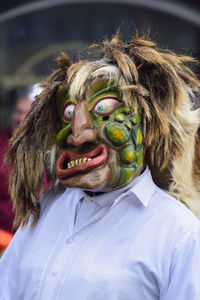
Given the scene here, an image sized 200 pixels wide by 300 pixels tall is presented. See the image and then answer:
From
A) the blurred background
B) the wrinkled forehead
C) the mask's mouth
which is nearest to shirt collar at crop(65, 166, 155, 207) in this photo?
the mask's mouth

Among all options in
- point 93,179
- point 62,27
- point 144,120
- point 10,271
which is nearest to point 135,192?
point 93,179

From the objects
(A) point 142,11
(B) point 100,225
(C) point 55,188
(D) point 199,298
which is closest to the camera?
(D) point 199,298

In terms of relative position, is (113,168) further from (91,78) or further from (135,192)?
(91,78)

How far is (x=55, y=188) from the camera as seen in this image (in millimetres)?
1952

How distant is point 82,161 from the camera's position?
1690 millimetres

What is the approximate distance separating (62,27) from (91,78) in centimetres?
472

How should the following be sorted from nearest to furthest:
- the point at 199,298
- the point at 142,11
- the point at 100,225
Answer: the point at 199,298 → the point at 100,225 → the point at 142,11

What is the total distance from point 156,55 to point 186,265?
741 mm

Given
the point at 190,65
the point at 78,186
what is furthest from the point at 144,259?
the point at 190,65

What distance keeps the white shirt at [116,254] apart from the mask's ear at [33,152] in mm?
A: 126

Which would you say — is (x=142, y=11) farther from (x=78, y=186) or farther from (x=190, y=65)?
(x=78, y=186)

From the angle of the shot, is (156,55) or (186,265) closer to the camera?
(186,265)

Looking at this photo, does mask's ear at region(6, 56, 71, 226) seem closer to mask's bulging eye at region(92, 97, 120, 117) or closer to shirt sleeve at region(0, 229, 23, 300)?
shirt sleeve at region(0, 229, 23, 300)

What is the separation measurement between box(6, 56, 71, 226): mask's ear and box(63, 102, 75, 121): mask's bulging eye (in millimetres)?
110
